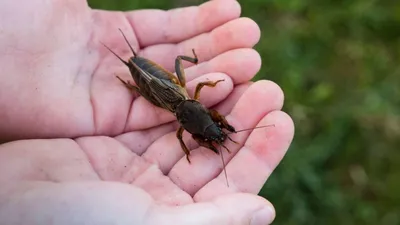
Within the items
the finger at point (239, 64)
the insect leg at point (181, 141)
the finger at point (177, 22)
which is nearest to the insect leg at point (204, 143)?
the insect leg at point (181, 141)

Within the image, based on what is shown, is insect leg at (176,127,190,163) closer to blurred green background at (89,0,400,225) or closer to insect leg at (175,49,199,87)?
insect leg at (175,49,199,87)

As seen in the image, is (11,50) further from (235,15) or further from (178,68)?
(235,15)

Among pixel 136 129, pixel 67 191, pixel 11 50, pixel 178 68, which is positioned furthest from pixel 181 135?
pixel 11 50

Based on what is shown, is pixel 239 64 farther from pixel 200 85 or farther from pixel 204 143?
pixel 204 143

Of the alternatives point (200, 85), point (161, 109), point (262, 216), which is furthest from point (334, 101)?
point (262, 216)

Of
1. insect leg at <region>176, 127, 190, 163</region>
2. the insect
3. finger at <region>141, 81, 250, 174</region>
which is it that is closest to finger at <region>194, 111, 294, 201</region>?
the insect

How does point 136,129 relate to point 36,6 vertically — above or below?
below
